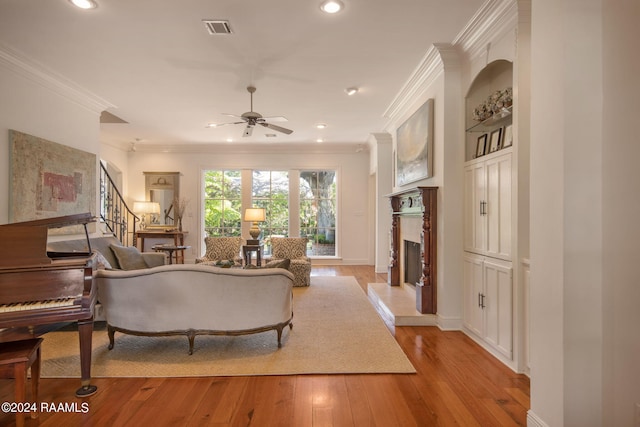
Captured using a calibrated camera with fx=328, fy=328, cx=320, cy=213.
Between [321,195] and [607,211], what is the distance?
6.89m

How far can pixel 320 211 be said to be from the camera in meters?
8.33

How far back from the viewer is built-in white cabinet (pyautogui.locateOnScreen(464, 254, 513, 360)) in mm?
2703

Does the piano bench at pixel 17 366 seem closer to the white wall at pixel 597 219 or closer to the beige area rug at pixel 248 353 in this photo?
the beige area rug at pixel 248 353

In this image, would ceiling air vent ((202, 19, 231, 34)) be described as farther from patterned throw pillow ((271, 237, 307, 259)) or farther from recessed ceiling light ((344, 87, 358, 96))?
patterned throw pillow ((271, 237, 307, 259))

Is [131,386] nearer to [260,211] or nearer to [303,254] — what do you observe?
[303,254]

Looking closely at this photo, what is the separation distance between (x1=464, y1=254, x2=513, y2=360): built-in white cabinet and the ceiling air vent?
3.17 meters

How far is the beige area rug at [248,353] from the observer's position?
262cm

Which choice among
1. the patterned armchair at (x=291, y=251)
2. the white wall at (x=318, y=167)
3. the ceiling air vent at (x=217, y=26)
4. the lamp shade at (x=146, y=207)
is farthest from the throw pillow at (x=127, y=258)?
the white wall at (x=318, y=167)

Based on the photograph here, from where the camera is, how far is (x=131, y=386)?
94.1 inches

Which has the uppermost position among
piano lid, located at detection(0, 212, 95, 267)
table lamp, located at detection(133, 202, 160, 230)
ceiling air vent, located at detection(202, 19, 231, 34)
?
ceiling air vent, located at detection(202, 19, 231, 34)

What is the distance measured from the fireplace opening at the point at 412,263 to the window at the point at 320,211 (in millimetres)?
3413

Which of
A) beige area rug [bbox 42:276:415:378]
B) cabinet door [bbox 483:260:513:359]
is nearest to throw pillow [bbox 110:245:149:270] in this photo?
beige area rug [bbox 42:276:415:378]

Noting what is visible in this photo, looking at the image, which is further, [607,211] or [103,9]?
[103,9]

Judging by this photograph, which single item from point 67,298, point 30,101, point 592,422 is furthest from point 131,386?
point 30,101
